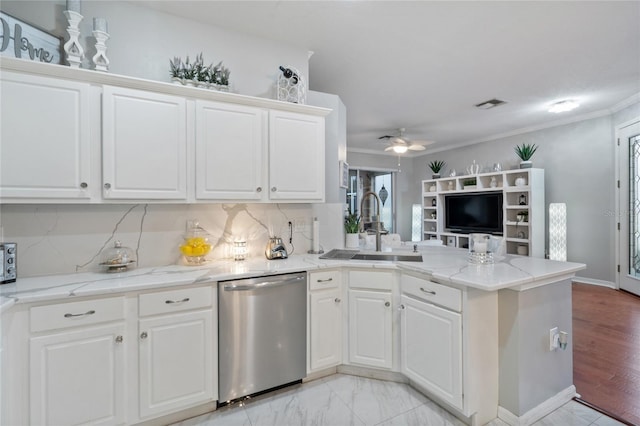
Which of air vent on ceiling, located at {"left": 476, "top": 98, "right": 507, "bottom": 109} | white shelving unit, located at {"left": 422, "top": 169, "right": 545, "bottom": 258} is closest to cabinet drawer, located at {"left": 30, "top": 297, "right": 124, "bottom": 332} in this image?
air vent on ceiling, located at {"left": 476, "top": 98, "right": 507, "bottom": 109}

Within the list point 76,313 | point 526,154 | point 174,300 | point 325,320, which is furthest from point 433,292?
point 526,154

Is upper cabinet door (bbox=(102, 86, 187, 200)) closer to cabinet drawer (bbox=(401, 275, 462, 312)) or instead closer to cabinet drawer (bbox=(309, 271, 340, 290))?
cabinet drawer (bbox=(309, 271, 340, 290))

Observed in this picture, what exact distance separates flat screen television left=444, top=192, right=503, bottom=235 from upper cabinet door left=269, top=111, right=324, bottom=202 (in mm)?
4554

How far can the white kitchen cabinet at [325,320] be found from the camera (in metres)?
2.18

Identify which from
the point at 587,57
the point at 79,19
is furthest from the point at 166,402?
the point at 587,57

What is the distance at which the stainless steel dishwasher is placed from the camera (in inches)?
74.6

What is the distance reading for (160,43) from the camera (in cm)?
223

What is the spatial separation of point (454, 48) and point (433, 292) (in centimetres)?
223

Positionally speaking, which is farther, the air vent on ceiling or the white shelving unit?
the white shelving unit

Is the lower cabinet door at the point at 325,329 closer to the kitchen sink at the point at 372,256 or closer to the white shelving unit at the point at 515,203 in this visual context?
the kitchen sink at the point at 372,256

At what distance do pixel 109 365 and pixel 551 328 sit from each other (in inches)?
105

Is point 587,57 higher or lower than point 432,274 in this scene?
higher

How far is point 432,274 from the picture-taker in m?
1.86

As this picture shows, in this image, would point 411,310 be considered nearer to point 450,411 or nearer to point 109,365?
point 450,411
